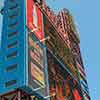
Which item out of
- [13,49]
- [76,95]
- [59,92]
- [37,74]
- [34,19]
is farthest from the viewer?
[76,95]

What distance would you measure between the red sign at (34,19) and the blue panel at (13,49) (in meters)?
0.75

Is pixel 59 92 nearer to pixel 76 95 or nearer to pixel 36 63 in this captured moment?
pixel 36 63

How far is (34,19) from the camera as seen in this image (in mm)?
30969

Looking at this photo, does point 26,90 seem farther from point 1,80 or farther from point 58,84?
point 58,84

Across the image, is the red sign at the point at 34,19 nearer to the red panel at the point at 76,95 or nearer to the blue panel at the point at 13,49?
the blue panel at the point at 13,49

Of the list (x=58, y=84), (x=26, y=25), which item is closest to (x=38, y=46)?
(x=26, y=25)

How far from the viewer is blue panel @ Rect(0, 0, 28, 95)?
24734 millimetres

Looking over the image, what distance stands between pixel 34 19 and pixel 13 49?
16.7 feet

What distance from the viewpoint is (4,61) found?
26.7 metres

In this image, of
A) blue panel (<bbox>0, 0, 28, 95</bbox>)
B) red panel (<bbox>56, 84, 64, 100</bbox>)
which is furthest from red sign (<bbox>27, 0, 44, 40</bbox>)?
red panel (<bbox>56, 84, 64, 100</bbox>)

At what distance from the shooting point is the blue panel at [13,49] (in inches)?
974

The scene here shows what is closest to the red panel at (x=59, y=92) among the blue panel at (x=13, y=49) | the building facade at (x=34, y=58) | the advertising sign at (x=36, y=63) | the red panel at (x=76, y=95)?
the building facade at (x=34, y=58)

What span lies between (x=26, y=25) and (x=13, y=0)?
15.1 ft

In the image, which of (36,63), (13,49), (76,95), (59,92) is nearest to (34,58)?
(36,63)
